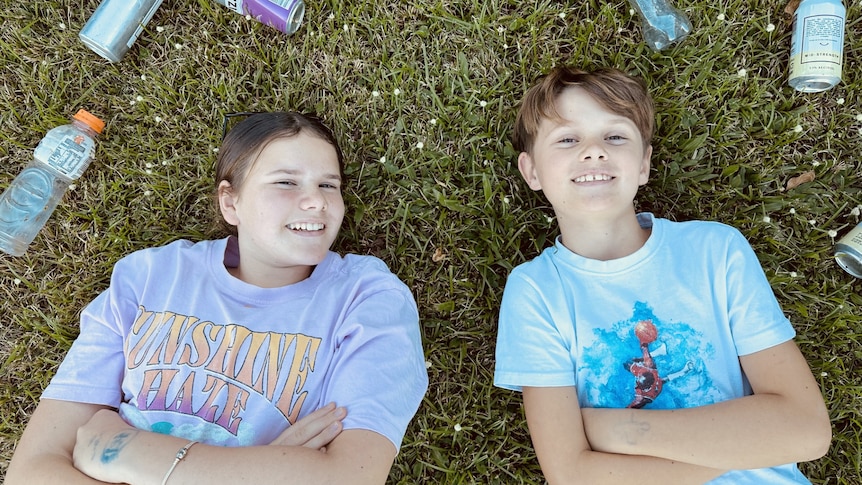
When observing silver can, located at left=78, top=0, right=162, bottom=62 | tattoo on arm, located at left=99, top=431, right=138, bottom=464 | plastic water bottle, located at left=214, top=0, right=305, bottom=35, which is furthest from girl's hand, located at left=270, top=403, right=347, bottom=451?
silver can, located at left=78, top=0, right=162, bottom=62

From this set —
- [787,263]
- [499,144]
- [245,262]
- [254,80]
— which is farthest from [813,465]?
[254,80]

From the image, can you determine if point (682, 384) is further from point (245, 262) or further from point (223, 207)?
point (223, 207)

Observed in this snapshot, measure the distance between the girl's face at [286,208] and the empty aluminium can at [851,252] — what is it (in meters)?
2.44

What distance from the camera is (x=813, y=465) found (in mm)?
3088

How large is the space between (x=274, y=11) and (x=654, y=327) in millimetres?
2435

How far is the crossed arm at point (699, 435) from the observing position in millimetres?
2332

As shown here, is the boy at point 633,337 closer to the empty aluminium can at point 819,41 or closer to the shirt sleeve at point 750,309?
the shirt sleeve at point 750,309

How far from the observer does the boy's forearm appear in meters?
2.32

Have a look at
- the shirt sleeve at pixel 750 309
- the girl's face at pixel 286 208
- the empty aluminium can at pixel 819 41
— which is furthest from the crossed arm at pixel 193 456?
the empty aluminium can at pixel 819 41

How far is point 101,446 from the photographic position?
7.70 feet

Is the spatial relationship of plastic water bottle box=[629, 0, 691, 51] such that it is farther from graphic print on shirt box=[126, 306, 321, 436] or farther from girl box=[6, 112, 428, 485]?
graphic print on shirt box=[126, 306, 321, 436]

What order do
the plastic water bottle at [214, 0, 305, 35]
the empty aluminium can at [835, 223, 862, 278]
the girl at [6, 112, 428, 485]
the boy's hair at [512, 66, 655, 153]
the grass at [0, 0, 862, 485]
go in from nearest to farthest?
the girl at [6, 112, 428, 485] < the boy's hair at [512, 66, 655, 153] < the empty aluminium can at [835, 223, 862, 278] < the grass at [0, 0, 862, 485] < the plastic water bottle at [214, 0, 305, 35]

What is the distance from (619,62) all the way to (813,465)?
2.21 meters

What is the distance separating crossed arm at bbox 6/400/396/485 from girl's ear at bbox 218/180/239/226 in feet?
3.12
